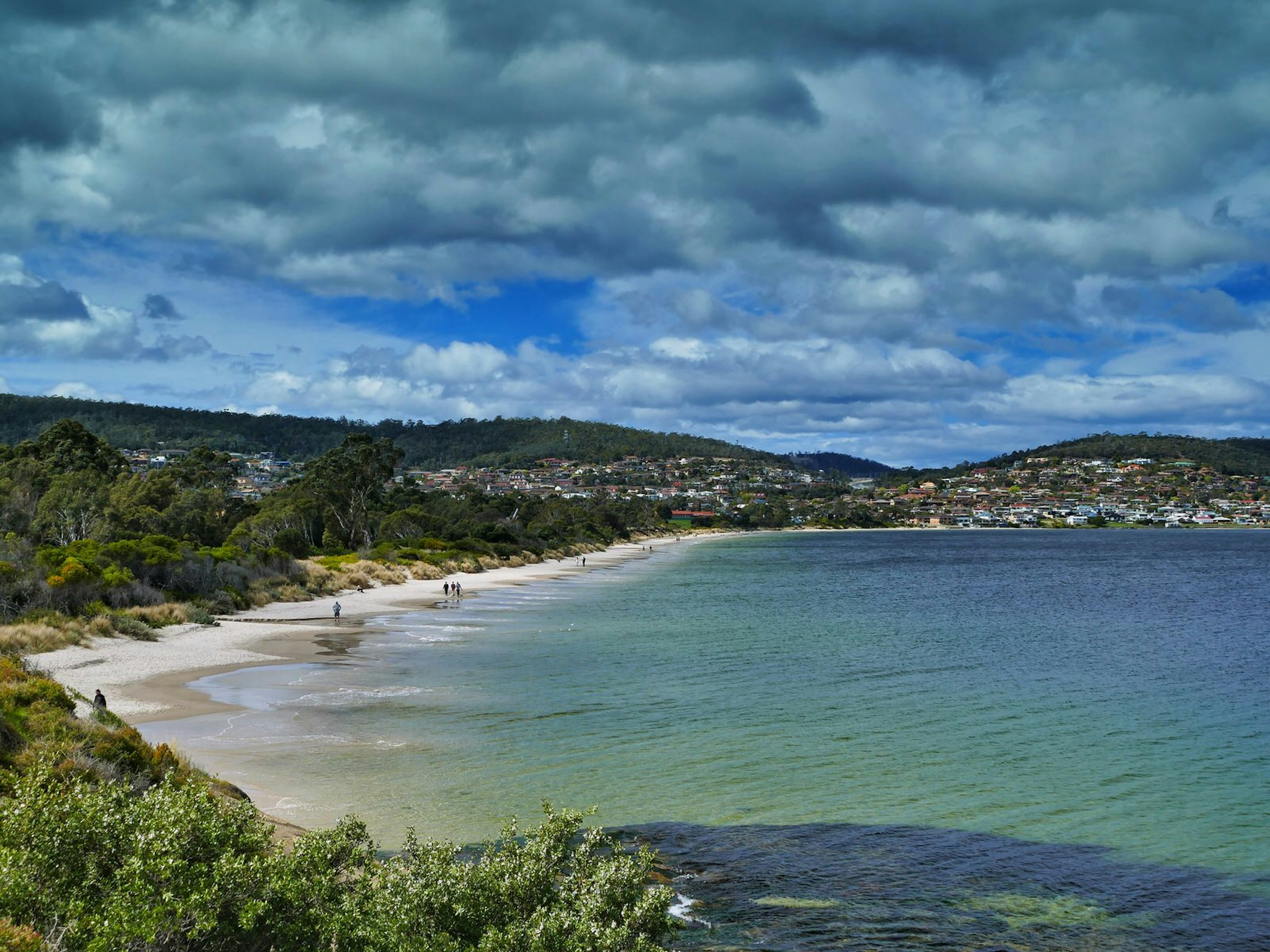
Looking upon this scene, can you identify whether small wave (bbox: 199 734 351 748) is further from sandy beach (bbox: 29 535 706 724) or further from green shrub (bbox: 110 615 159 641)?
green shrub (bbox: 110 615 159 641)

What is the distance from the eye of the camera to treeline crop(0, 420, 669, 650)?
3272 centimetres

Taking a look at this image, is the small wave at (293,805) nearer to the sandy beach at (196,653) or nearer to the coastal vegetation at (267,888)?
the coastal vegetation at (267,888)

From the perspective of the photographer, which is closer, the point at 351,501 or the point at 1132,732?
the point at 1132,732

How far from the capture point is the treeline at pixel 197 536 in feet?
107

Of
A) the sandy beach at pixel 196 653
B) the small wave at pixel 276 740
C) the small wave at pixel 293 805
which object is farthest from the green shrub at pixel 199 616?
the small wave at pixel 293 805

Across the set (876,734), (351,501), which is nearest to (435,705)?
(876,734)

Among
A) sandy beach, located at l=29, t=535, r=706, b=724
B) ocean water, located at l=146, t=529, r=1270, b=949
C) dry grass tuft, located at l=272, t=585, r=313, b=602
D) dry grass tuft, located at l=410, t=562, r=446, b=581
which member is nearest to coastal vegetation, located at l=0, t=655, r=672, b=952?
ocean water, located at l=146, t=529, r=1270, b=949

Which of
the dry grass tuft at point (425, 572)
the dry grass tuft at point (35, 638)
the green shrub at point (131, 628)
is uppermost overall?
the dry grass tuft at point (35, 638)

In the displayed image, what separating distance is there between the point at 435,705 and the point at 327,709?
2.70 meters

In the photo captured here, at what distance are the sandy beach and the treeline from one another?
3.65 feet

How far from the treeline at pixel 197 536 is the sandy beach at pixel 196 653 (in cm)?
111

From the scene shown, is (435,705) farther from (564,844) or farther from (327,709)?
(564,844)

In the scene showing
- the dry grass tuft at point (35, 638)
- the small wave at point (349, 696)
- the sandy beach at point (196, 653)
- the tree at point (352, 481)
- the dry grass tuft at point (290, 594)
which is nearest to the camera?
the sandy beach at point (196, 653)

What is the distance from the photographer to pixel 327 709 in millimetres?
23312
